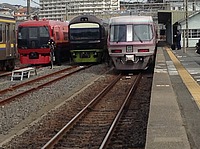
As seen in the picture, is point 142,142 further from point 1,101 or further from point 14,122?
point 1,101

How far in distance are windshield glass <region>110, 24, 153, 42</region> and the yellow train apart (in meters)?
5.09

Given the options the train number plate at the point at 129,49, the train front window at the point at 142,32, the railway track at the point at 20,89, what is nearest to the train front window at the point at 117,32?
the train front window at the point at 142,32

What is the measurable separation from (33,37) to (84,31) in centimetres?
302

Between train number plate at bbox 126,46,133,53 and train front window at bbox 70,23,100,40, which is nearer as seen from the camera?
train number plate at bbox 126,46,133,53

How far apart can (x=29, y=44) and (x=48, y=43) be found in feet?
4.39

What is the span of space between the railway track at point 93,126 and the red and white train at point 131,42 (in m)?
6.07

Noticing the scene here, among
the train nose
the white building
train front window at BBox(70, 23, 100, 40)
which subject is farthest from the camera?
the white building

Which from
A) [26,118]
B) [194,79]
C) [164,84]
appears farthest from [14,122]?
[194,79]

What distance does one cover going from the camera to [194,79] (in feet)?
57.5

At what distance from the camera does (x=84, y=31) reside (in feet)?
93.5

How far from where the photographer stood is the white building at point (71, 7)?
209 feet

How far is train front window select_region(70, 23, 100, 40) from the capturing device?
93.0ft

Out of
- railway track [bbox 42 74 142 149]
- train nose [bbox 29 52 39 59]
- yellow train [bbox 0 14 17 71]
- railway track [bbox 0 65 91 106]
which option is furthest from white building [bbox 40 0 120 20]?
railway track [bbox 42 74 142 149]

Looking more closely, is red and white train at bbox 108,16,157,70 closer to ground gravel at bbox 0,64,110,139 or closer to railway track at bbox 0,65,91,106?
ground gravel at bbox 0,64,110,139
